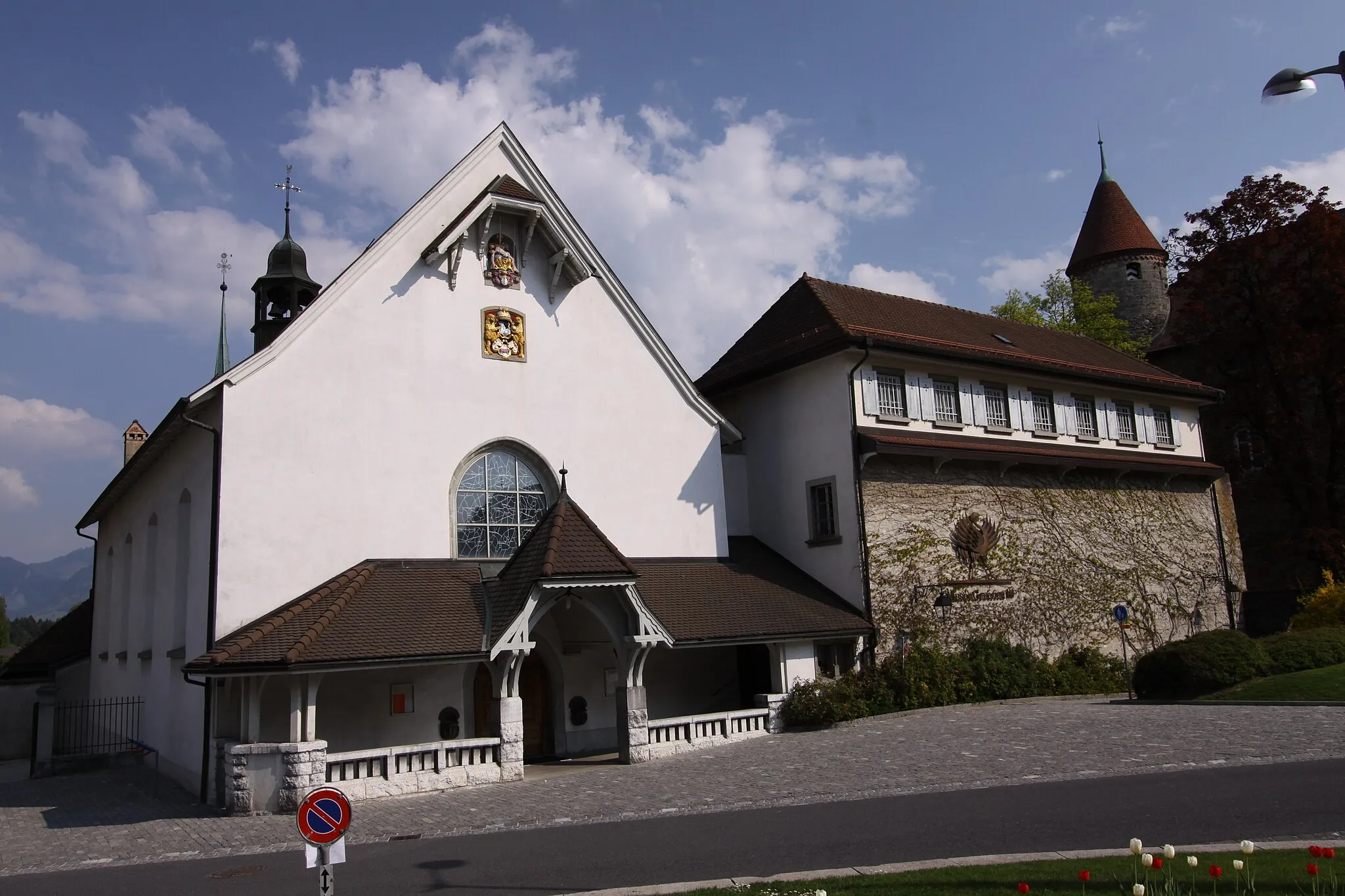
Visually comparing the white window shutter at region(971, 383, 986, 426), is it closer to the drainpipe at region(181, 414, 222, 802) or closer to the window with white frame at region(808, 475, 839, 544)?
the window with white frame at region(808, 475, 839, 544)

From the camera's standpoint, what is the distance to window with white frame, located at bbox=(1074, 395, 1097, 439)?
27.6m

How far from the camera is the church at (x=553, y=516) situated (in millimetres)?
16734

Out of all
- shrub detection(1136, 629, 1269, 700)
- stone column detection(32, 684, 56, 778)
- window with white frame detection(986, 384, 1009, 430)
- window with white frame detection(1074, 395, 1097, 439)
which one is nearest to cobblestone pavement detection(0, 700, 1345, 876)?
stone column detection(32, 684, 56, 778)

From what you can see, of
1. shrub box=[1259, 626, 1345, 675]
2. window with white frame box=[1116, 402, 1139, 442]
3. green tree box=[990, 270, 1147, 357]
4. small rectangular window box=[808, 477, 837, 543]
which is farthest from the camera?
green tree box=[990, 270, 1147, 357]

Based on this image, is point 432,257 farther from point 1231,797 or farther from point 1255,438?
point 1255,438

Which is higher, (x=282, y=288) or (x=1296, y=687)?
(x=282, y=288)

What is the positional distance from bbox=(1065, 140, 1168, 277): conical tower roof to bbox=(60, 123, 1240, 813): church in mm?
25757

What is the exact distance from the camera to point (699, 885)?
860 cm

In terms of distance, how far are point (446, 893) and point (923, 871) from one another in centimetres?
426

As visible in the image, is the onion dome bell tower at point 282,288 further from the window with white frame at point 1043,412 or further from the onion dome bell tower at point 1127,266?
the onion dome bell tower at point 1127,266

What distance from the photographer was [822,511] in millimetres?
23422

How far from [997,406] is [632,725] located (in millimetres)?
13169

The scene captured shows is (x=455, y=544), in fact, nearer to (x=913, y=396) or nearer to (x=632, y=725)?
(x=632, y=725)

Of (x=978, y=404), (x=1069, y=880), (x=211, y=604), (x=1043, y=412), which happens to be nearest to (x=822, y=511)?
(x=978, y=404)
